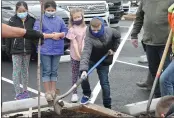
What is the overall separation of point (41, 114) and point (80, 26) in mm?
1899

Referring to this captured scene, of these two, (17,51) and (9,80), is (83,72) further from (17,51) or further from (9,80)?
(9,80)

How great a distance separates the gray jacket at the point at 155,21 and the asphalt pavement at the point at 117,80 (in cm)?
114

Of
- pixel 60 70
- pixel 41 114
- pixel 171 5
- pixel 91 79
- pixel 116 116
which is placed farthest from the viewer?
pixel 60 70

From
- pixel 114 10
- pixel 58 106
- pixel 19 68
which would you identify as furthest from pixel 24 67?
pixel 114 10

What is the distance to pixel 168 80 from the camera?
18.2 ft

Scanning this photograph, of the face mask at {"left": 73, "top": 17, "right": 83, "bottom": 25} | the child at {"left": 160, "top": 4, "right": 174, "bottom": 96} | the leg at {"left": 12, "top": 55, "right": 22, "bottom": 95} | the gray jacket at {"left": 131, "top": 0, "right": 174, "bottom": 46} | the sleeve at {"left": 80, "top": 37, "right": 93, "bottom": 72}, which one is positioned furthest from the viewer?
the leg at {"left": 12, "top": 55, "right": 22, "bottom": 95}

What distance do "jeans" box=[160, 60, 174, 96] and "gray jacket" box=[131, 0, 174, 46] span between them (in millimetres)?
802

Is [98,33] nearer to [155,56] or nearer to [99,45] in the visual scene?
[99,45]

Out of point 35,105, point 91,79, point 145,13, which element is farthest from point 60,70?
point 35,105

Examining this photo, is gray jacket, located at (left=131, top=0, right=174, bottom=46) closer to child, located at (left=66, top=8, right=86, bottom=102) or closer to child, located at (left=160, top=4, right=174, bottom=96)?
child, located at (left=160, top=4, right=174, bottom=96)

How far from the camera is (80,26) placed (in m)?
6.61

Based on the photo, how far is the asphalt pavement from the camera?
7098 mm

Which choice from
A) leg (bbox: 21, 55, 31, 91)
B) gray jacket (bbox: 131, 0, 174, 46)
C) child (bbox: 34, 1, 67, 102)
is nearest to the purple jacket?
child (bbox: 34, 1, 67, 102)

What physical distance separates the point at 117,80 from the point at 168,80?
2.91m
